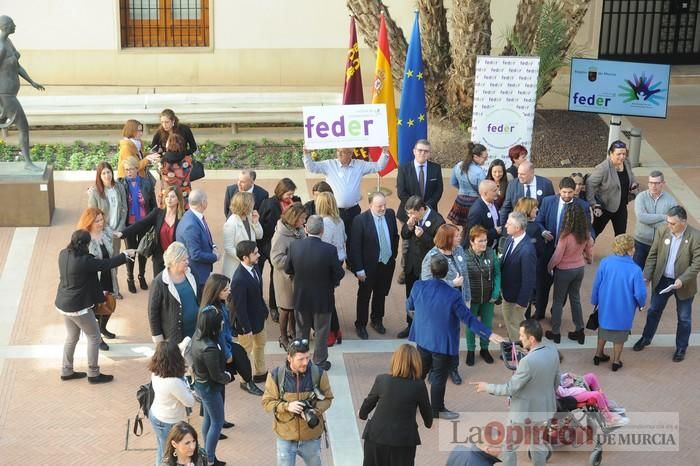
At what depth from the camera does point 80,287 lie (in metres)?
10.2

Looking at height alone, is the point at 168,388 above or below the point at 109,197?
below

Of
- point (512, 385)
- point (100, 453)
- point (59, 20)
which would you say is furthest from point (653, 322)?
point (59, 20)

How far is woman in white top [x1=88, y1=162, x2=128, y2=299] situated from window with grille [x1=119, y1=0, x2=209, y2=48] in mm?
9037

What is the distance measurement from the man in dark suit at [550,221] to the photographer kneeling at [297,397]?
4.36 metres

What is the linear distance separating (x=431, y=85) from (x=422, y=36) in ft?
2.76

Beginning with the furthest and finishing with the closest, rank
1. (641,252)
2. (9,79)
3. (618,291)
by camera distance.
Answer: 1. (9,79)
2. (641,252)
3. (618,291)

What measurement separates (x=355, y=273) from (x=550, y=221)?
222 cm

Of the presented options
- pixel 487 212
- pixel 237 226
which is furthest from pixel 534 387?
pixel 237 226

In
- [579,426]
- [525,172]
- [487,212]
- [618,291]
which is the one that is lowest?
[579,426]

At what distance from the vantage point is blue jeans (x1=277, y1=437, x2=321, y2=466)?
27.5 feet

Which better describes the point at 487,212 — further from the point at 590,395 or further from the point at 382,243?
the point at 590,395

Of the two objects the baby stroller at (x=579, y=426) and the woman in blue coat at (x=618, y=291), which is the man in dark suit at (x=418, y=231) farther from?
the baby stroller at (x=579, y=426)

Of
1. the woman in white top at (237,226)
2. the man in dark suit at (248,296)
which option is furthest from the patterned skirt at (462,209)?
the man in dark suit at (248,296)

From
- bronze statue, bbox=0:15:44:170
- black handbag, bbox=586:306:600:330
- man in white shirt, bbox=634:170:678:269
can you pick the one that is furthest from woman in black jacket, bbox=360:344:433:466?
bronze statue, bbox=0:15:44:170
